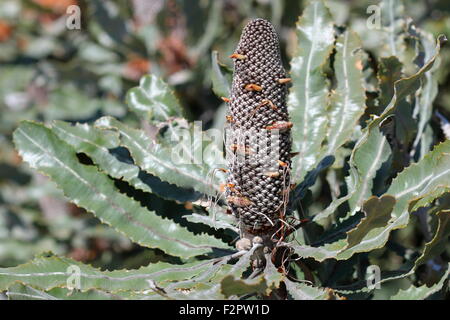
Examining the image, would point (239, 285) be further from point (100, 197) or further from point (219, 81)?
point (219, 81)

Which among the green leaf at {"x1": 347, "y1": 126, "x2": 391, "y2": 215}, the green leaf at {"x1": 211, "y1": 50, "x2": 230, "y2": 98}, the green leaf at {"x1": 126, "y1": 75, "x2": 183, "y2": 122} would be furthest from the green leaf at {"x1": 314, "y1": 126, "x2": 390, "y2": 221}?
the green leaf at {"x1": 126, "y1": 75, "x2": 183, "y2": 122}

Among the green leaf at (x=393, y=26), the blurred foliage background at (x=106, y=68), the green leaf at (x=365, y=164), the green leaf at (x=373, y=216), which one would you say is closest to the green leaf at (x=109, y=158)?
the green leaf at (x=365, y=164)

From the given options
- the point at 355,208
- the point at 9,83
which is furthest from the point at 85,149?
the point at 9,83

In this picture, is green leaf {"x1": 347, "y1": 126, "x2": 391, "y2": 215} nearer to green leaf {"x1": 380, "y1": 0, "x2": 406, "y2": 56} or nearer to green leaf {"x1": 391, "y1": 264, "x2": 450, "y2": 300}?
green leaf {"x1": 391, "y1": 264, "x2": 450, "y2": 300}

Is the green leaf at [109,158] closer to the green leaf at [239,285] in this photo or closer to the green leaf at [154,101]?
the green leaf at [154,101]

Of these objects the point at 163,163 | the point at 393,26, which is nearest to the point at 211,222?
the point at 163,163

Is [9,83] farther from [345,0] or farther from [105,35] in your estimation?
[345,0]
